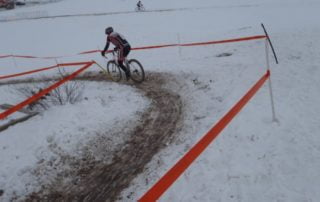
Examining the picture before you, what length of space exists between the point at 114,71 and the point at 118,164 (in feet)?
22.8

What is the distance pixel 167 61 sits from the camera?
14.9 metres

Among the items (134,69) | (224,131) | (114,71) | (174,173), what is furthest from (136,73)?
(174,173)

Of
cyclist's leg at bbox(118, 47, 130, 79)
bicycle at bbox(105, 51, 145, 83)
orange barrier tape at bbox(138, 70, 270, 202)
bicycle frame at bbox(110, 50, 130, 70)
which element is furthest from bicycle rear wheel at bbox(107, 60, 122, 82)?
orange barrier tape at bbox(138, 70, 270, 202)

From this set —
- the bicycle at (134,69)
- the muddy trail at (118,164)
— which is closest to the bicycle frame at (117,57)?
the bicycle at (134,69)

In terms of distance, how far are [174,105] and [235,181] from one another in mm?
4228

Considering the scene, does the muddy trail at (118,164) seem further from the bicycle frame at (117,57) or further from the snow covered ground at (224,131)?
the bicycle frame at (117,57)

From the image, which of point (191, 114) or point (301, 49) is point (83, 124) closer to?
point (191, 114)

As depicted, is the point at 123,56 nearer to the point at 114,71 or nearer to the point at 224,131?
the point at 114,71

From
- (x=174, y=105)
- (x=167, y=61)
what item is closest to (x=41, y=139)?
(x=174, y=105)

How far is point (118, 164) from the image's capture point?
6660 mm

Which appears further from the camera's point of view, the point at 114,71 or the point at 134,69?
the point at 114,71

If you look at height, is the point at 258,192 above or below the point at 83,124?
below

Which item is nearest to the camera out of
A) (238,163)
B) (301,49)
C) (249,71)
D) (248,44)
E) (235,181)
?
(235,181)

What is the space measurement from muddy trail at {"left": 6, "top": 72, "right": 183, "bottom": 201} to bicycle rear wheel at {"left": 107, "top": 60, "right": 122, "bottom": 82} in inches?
157
